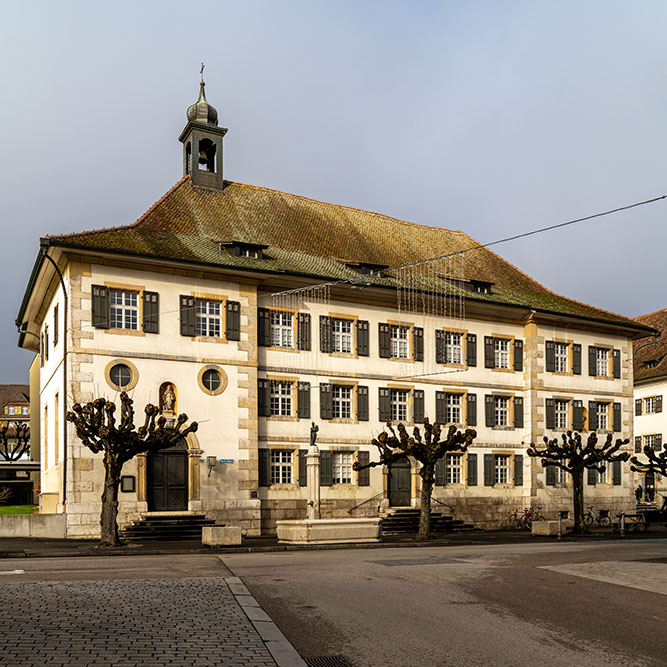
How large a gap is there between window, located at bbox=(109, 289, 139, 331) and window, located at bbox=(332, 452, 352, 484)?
377 inches

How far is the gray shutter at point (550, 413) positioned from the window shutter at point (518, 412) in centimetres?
114

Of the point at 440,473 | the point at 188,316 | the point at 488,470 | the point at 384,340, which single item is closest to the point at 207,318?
the point at 188,316

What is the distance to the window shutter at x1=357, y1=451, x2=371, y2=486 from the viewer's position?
33.8 metres

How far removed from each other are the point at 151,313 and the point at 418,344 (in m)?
11.7

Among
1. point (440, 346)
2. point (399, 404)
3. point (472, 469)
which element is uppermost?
point (440, 346)

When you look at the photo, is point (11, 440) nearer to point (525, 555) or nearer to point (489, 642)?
point (525, 555)

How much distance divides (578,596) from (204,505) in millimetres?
18437

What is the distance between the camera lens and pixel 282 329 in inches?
1281

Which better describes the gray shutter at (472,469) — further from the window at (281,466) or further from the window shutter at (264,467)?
the window shutter at (264,467)

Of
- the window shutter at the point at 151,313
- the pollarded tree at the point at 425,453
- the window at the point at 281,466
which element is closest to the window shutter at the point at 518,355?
the pollarded tree at the point at 425,453

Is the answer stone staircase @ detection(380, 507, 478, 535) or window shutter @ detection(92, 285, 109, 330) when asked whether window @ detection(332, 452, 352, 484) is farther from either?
window shutter @ detection(92, 285, 109, 330)

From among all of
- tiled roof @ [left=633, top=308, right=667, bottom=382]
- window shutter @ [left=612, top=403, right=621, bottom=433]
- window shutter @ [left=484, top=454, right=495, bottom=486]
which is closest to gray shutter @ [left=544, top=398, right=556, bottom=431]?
window shutter @ [left=484, top=454, right=495, bottom=486]

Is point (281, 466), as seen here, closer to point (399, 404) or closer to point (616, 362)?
point (399, 404)

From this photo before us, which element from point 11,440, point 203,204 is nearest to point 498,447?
point 203,204
